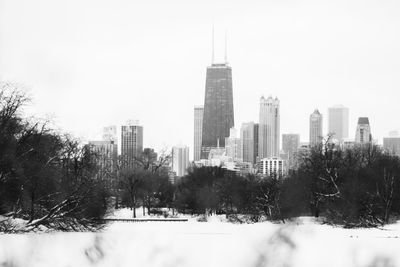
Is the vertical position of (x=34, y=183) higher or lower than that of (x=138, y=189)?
higher

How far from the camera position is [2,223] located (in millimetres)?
23812

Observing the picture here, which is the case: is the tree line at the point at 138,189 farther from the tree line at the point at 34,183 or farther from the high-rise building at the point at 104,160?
the high-rise building at the point at 104,160

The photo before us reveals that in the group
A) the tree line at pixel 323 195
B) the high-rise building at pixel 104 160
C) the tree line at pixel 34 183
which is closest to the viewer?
the tree line at pixel 34 183

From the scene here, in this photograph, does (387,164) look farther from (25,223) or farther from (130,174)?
(25,223)

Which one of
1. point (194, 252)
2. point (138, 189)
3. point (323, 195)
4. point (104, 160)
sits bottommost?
point (138, 189)

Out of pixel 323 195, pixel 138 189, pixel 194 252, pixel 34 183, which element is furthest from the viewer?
pixel 138 189

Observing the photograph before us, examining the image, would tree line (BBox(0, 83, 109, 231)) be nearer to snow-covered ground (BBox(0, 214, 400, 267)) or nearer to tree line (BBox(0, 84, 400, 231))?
tree line (BBox(0, 84, 400, 231))

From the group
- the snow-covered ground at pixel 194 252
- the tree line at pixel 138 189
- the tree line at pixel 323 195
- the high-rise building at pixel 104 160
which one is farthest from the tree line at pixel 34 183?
the high-rise building at pixel 104 160

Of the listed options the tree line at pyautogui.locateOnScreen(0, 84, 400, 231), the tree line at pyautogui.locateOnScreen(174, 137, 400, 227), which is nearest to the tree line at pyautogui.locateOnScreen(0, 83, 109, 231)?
the tree line at pyautogui.locateOnScreen(0, 84, 400, 231)

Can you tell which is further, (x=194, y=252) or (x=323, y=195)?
(x=323, y=195)

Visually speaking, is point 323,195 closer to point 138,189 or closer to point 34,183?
point 138,189

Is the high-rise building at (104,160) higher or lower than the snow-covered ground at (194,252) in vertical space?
higher

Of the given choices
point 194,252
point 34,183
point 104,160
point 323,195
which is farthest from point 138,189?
point 194,252

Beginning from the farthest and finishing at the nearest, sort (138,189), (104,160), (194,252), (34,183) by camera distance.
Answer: (104,160)
(138,189)
(34,183)
(194,252)
